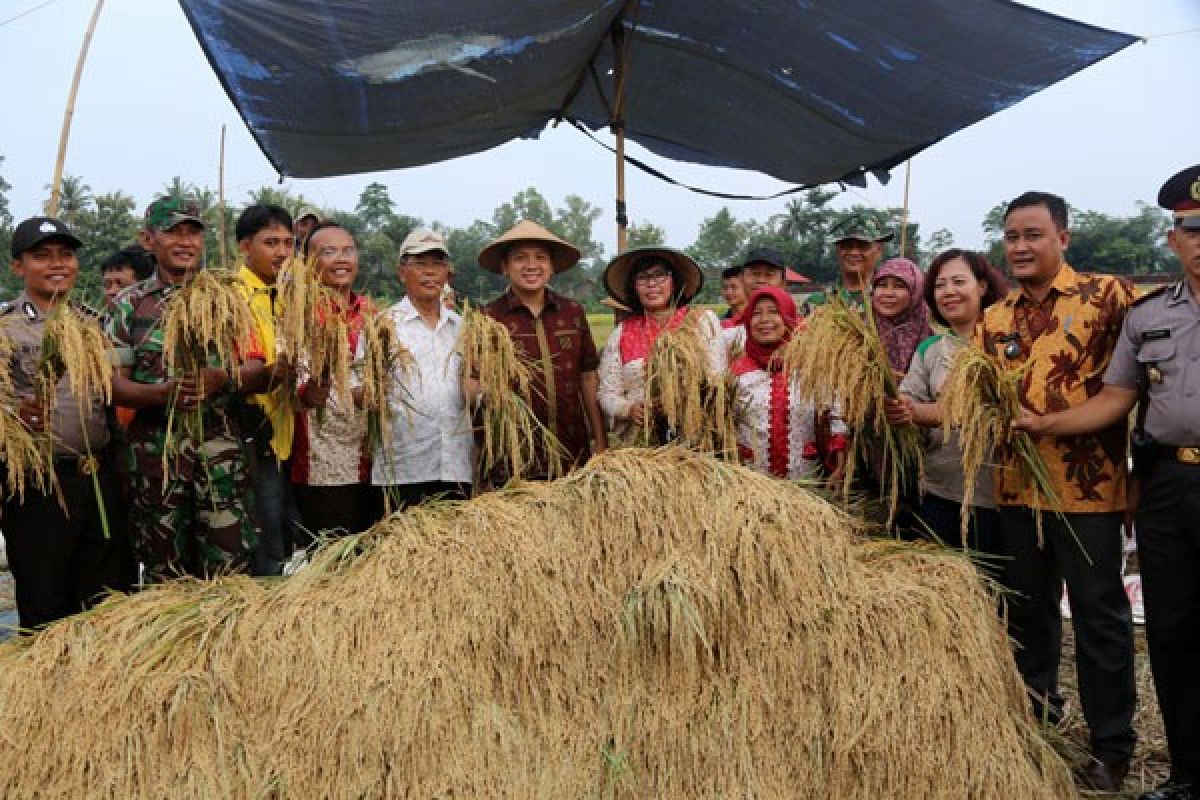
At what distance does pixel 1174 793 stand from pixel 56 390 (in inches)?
149

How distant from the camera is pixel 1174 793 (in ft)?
8.75

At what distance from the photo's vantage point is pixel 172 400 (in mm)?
2836

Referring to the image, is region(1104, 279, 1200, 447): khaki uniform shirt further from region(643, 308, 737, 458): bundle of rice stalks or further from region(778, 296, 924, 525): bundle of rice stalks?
region(643, 308, 737, 458): bundle of rice stalks

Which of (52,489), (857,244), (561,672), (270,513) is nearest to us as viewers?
(561,672)

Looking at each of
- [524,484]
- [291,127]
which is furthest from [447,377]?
[291,127]

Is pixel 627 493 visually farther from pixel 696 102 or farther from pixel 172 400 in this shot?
pixel 696 102

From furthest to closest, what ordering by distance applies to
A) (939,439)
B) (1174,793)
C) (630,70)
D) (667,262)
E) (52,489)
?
(630,70) < (667,262) < (939,439) < (52,489) < (1174,793)

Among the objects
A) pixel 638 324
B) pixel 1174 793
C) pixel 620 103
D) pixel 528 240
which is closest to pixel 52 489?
pixel 528 240

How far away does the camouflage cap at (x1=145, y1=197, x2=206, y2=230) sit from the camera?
309 centimetres

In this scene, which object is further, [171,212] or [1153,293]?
[171,212]

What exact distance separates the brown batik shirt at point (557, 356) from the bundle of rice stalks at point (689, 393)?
0.43m

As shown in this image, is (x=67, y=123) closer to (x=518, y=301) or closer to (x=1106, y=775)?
(x=518, y=301)

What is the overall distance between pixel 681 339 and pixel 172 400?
1.72m

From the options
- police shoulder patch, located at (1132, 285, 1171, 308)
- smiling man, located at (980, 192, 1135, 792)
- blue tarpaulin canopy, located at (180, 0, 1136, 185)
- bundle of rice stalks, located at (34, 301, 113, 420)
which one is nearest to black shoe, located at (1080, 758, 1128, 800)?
smiling man, located at (980, 192, 1135, 792)
